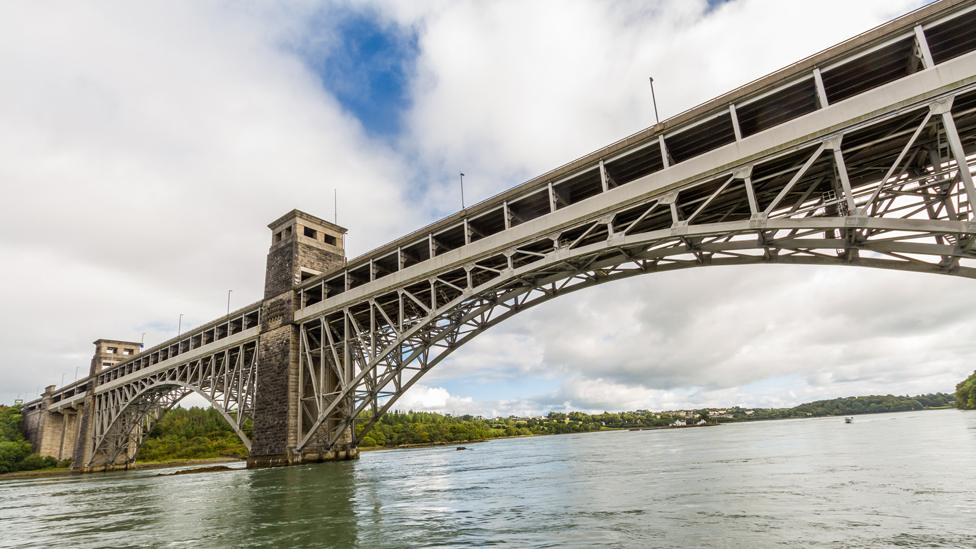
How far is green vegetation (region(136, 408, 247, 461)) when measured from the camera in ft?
241

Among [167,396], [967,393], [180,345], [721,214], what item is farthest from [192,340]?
[967,393]

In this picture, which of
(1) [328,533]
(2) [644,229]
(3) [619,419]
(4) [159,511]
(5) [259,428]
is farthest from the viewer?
(3) [619,419]

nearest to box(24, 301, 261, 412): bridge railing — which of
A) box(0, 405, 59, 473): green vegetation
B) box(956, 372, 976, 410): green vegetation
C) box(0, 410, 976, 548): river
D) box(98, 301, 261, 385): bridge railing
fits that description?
box(98, 301, 261, 385): bridge railing

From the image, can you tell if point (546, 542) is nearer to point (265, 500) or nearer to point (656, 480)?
point (656, 480)

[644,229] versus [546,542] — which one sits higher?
[644,229]

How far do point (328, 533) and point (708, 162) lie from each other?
49.9 feet

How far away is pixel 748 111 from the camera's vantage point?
17.1 meters

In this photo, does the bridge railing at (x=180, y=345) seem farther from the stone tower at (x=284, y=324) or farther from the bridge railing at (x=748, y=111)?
the bridge railing at (x=748, y=111)

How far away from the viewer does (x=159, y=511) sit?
1516cm

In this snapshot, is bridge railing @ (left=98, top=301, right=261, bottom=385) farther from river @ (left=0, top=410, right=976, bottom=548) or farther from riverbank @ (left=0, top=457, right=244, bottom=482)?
river @ (left=0, top=410, right=976, bottom=548)

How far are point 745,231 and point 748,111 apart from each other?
15.8 ft

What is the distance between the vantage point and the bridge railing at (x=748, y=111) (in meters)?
13.8

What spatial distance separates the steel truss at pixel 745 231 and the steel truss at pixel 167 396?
7736 millimetres

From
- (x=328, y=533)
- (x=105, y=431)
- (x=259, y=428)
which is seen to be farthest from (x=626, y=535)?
(x=105, y=431)
